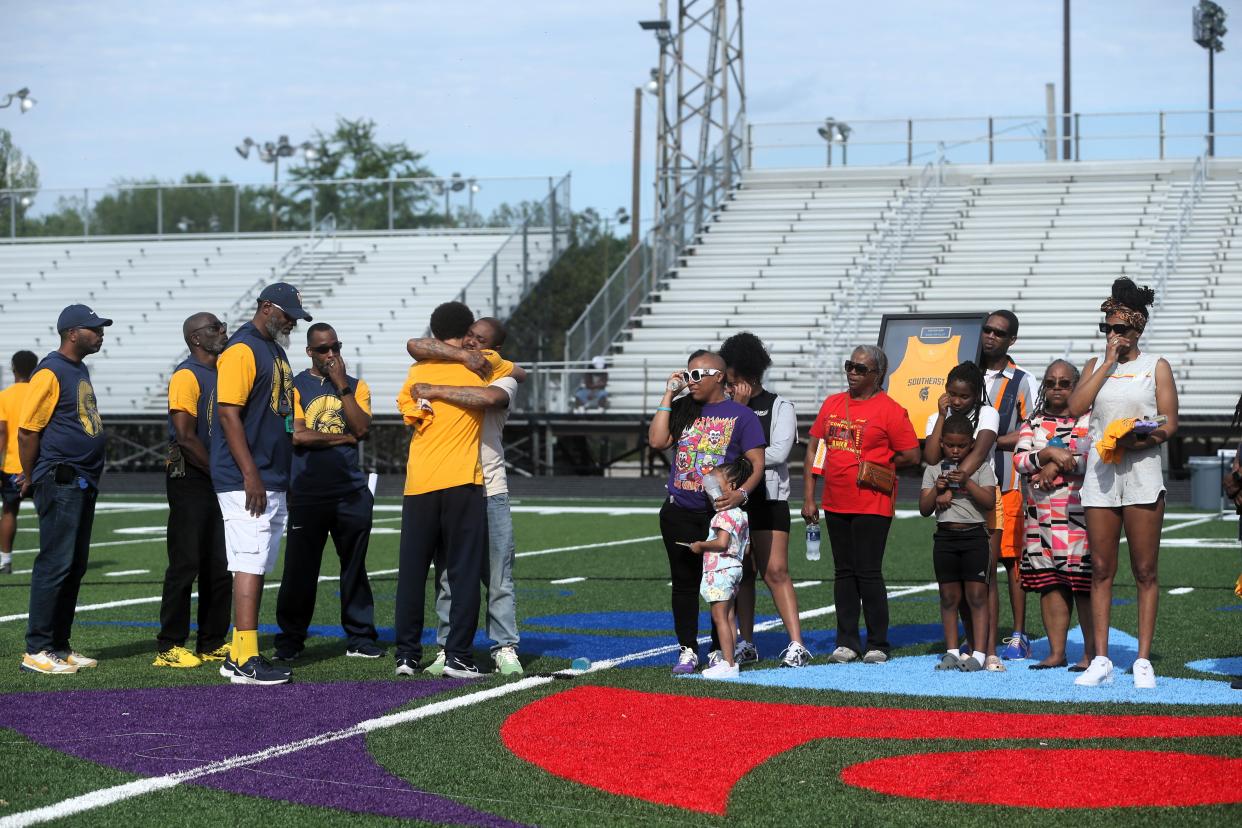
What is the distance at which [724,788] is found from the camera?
5.76 metres

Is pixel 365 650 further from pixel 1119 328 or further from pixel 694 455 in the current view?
pixel 1119 328

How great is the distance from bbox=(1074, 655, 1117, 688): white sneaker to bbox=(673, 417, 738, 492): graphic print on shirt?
6.73 feet

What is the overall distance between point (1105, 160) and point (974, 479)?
30249mm

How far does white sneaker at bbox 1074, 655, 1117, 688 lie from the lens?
7.75 m

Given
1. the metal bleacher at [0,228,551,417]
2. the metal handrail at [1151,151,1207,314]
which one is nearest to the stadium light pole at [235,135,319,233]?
the metal bleacher at [0,228,551,417]

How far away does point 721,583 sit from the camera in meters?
8.09

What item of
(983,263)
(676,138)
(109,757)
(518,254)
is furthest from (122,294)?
(109,757)

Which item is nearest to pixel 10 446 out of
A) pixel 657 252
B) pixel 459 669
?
pixel 459 669

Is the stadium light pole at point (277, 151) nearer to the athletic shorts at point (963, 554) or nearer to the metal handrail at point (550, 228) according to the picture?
the metal handrail at point (550, 228)

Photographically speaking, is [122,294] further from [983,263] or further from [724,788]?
[724,788]

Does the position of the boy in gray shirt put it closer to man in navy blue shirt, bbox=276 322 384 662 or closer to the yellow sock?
man in navy blue shirt, bbox=276 322 384 662

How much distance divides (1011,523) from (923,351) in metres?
5.83

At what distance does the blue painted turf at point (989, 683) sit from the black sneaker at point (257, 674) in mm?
2230

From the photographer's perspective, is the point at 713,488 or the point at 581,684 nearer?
the point at 581,684
